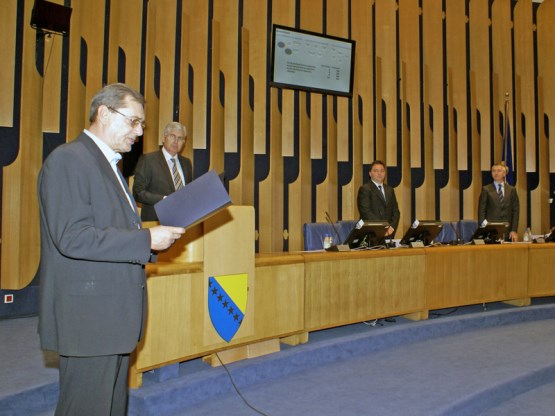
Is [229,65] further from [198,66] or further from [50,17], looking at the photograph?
[50,17]

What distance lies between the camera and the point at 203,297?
2.84 metres

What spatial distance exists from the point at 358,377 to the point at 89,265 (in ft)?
6.87

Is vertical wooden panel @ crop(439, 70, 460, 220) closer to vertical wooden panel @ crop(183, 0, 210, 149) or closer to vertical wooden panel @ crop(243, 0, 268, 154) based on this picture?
vertical wooden panel @ crop(243, 0, 268, 154)

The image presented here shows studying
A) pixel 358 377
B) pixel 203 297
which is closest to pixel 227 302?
pixel 203 297

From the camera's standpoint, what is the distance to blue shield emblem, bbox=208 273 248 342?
9.47 feet

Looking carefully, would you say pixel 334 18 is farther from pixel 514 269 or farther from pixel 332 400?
pixel 332 400

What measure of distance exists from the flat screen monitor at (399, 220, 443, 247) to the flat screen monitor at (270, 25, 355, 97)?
7.39 ft

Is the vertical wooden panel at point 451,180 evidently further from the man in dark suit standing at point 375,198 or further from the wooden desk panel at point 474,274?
the man in dark suit standing at point 375,198

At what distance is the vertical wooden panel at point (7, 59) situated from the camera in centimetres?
420

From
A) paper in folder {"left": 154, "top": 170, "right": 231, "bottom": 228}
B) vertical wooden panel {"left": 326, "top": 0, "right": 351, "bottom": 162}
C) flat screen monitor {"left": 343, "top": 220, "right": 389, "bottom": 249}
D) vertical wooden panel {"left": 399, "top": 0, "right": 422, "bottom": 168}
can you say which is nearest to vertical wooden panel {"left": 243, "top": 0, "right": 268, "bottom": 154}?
vertical wooden panel {"left": 326, "top": 0, "right": 351, "bottom": 162}

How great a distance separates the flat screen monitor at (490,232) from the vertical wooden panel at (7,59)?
4183 millimetres

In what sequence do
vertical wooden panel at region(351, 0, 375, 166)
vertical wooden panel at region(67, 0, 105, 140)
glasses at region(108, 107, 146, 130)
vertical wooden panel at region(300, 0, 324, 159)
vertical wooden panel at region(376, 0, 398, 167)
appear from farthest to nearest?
vertical wooden panel at region(376, 0, 398, 167), vertical wooden panel at region(351, 0, 375, 166), vertical wooden panel at region(300, 0, 324, 159), vertical wooden panel at region(67, 0, 105, 140), glasses at region(108, 107, 146, 130)

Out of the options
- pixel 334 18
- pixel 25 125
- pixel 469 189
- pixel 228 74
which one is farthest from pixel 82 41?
pixel 469 189

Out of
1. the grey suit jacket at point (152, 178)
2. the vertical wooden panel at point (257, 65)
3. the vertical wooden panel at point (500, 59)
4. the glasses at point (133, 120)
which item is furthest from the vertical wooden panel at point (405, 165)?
the glasses at point (133, 120)
